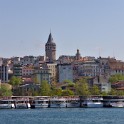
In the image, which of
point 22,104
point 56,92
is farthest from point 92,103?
point 56,92

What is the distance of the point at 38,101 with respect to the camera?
295ft

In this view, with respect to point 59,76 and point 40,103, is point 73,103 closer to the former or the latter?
point 40,103

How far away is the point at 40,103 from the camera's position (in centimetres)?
8938

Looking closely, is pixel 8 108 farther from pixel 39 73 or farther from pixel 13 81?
pixel 39 73

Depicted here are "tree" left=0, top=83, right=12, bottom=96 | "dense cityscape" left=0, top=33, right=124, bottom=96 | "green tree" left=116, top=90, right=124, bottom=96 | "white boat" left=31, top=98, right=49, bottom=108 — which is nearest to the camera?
"white boat" left=31, top=98, right=49, bottom=108

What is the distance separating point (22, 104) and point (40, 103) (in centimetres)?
236

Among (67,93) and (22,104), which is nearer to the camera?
(22,104)

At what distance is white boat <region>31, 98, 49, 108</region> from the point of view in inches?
3500

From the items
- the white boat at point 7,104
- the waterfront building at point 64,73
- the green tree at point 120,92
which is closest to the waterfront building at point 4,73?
the waterfront building at point 64,73

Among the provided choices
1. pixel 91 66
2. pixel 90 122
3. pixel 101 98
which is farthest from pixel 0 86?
pixel 90 122

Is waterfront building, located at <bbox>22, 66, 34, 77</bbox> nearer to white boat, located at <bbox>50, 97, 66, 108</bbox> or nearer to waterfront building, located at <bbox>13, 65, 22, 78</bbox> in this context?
waterfront building, located at <bbox>13, 65, 22, 78</bbox>

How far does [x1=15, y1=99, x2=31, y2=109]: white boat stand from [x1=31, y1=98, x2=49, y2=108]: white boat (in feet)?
2.62

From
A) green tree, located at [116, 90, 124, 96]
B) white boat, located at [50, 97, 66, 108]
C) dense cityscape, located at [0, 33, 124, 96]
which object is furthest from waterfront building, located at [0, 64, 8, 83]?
white boat, located at [50, 97, 66, 108]

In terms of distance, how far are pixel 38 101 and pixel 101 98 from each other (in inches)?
317
